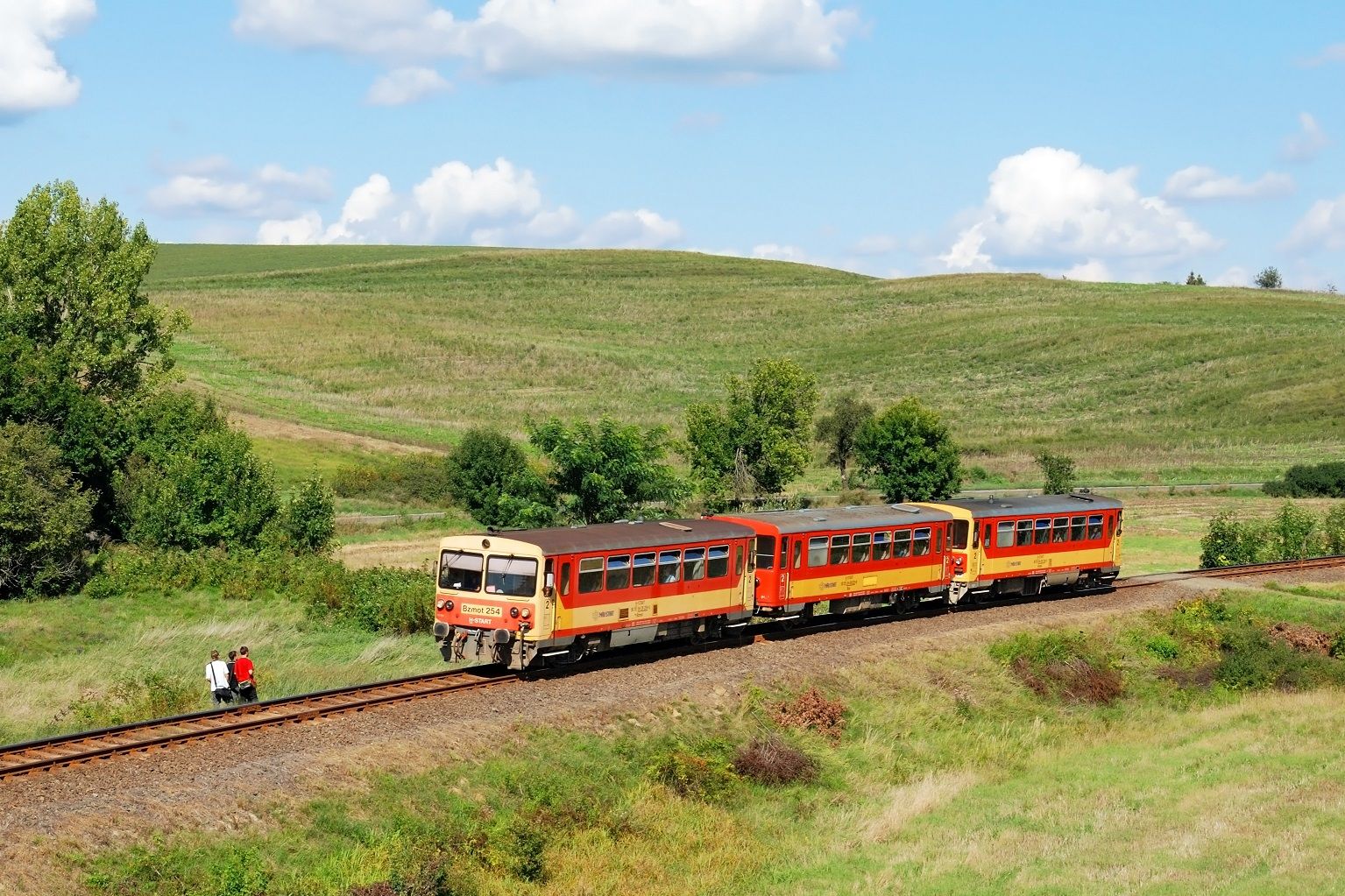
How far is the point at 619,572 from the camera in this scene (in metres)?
29.2

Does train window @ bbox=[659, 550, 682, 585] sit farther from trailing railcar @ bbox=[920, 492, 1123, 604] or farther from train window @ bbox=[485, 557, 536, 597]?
trailing railcar @ bbox=[920, 492, 1123, 604]

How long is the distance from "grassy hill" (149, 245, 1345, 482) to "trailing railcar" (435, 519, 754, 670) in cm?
5568

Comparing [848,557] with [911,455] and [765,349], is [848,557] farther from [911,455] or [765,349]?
[765,349]

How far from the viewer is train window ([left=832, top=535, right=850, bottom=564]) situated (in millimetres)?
35281

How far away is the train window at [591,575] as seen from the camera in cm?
2838

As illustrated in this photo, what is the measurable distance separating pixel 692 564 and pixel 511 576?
4.91 m

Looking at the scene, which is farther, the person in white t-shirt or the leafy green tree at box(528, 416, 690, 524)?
the leafy green tree at box(528, 416, 690, 524)

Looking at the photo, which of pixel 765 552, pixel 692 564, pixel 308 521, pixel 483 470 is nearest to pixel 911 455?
pixel 483 470

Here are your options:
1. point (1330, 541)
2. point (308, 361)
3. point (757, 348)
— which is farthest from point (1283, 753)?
point (757, 348)

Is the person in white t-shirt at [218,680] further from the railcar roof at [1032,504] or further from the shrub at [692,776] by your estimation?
the railcar roof at [1032,504]

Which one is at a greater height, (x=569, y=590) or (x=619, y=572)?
(x=619, y=572)

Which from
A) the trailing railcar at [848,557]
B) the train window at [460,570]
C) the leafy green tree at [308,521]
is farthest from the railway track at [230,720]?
the leafy green tree at [308,521]

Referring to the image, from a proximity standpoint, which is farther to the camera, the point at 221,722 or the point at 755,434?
the point at 755,434

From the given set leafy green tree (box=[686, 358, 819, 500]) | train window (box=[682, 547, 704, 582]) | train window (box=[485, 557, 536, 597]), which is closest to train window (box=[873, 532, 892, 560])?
train window (box=[682, 547, 704, 582])
